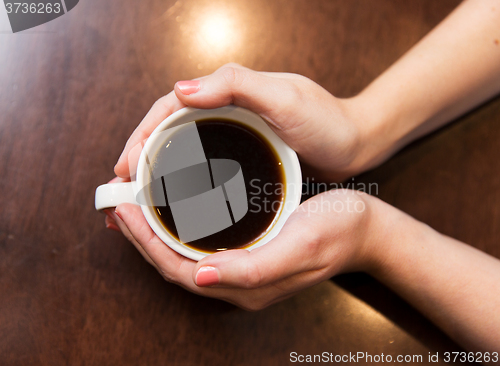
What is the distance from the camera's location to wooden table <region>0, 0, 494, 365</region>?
2.29 ft

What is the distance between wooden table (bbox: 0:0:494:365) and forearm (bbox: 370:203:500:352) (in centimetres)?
6

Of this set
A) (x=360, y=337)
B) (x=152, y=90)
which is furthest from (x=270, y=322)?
(x=152, y=90)

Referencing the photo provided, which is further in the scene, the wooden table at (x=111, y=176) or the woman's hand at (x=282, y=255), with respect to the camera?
the wooden table at (x=111, y=176)

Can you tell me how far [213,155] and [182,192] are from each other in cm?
9

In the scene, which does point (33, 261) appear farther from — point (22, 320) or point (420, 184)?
point (420, 184)

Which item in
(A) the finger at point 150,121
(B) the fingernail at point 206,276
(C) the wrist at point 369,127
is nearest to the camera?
(B) the fingernail at point 206,276

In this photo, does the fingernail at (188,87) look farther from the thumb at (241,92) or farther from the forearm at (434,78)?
the forearm at (434,78)

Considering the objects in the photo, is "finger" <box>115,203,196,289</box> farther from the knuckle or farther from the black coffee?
the knuckle

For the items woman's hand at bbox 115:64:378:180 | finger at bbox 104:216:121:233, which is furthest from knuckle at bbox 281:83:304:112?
finger at bbox 104:216:121:233

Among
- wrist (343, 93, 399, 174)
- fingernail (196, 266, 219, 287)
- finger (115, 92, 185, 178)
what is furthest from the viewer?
wrist (343, 93, 399, 174)

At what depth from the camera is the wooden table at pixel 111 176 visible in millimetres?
698

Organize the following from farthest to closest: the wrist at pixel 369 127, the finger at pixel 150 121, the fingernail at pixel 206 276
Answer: the wrist at pixel 369 127, the finger at pixel 150 121, the fingernail at pixel 206 276

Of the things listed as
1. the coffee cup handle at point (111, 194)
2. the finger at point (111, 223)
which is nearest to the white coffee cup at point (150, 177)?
the coffee cup handle at point (111, 194)

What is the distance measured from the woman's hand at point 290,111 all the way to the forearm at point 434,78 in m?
0.04
